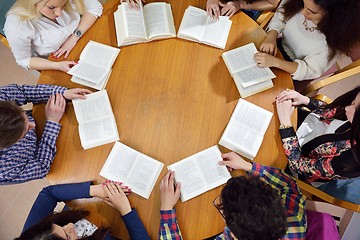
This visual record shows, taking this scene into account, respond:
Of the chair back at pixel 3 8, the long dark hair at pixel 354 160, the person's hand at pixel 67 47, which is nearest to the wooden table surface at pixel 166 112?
the person's hand at pixel 67 47

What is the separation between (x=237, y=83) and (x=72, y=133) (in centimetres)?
86

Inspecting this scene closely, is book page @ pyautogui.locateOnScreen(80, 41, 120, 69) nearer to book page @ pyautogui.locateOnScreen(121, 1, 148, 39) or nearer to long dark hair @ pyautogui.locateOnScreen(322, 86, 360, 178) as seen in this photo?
book page @ pyautogui.locateOnScreen(121, 1, 148, 39)

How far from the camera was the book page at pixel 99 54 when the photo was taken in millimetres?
1833

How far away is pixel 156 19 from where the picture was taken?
6.27ft

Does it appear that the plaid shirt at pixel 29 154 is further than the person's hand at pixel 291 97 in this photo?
No

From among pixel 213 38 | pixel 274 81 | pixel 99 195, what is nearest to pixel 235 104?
pixel 274 81

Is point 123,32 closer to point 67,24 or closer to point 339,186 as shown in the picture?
point 67,24

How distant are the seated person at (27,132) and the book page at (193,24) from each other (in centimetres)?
61

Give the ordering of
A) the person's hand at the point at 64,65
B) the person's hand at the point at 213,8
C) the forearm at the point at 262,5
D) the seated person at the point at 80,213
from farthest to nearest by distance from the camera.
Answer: the forearm at the point at 262,5, the person's hand at the point at 213,8, the person's hand at the point at 64,65, the seated person at the point at 80,213

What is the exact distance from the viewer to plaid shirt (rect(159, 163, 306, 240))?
1.53 m

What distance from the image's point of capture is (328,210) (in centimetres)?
168

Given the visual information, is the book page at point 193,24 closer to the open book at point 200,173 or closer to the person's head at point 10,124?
the open book at point 200,173

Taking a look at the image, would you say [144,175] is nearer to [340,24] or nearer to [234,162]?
[234,162]

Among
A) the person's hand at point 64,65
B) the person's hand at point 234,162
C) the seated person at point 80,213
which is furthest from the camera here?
the person's hand at point 64,65
